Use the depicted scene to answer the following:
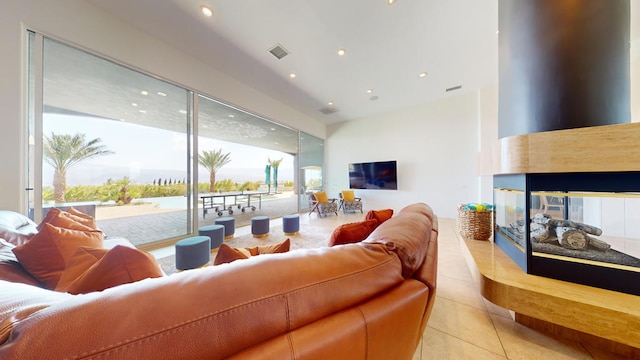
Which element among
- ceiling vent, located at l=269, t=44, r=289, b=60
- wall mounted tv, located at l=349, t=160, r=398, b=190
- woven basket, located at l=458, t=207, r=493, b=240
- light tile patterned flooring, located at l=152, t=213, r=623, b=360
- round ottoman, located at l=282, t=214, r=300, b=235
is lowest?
light tile patterned flooring, located at l=152, t=213, r=623, b=360

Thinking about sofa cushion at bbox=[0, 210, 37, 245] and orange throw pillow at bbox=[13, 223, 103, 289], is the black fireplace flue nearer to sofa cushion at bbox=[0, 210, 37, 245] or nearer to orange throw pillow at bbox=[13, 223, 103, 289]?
orange throw pillow at bbox=[13, 223, 103, 289]

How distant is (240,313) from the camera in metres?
0.44

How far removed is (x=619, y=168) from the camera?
1.13 m

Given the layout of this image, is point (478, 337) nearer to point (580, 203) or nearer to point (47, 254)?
point (580, 203)

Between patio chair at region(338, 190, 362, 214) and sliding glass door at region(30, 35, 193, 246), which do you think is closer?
sliding glass door at region(30, 35, 193, 246)

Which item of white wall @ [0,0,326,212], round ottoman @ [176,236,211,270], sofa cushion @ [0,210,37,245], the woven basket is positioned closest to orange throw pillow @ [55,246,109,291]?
sofa cushion @ [0,210,37,245]

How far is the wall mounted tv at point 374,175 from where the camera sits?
5.49 meters

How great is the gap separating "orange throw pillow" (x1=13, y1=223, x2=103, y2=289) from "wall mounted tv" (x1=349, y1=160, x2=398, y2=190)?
218 inches

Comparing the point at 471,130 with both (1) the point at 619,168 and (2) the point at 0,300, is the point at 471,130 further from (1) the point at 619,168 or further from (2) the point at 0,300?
(2) the point at 0,300

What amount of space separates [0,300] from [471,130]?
20.4 ft

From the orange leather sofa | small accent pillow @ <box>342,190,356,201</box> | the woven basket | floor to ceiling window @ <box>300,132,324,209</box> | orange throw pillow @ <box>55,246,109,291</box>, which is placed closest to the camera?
the orange leather sofa

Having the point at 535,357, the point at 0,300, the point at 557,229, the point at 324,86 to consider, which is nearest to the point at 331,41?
the point at 324,86

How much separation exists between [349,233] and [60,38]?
153 inches

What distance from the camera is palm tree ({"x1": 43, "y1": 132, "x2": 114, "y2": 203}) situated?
230cm
